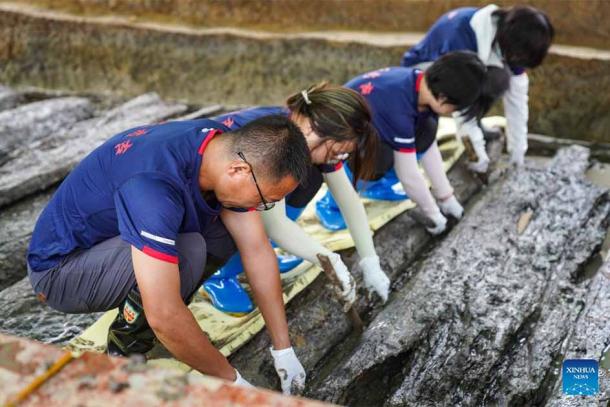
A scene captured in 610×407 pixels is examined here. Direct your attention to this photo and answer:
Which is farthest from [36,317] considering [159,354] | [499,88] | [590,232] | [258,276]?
[590,232]

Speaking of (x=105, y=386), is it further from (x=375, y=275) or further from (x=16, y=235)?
(x=16, y=235)

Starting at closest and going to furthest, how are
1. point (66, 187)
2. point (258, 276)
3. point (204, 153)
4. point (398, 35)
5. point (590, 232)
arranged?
point (204, 153)
point (66, 187)
point (258, 276)
point (590, 232)
point (398, 35)

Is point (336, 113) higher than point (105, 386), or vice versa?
point (105, 386)

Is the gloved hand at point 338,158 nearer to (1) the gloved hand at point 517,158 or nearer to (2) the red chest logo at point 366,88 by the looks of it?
(2) the red chest logo at point 366,88

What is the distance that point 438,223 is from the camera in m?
3.98

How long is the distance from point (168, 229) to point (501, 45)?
2.86 meters

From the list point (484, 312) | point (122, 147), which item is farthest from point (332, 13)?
point (122, 147)

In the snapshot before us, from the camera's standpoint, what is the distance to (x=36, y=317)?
316 cm

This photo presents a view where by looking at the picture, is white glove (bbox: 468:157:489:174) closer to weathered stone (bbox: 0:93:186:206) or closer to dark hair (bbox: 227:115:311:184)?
weathered stone (bbox: 0:93:186:206)

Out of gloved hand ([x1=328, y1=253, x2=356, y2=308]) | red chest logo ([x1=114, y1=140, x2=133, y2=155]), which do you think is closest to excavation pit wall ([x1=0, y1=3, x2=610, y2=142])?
gloved hand ([x1=328, y1=253, x2=356, y2=308])

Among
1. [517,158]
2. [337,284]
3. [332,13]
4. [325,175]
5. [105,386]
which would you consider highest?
[105,386]

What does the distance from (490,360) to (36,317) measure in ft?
6.41

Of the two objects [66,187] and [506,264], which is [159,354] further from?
[506,264]

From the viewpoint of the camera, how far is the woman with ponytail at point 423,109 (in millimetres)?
3496
